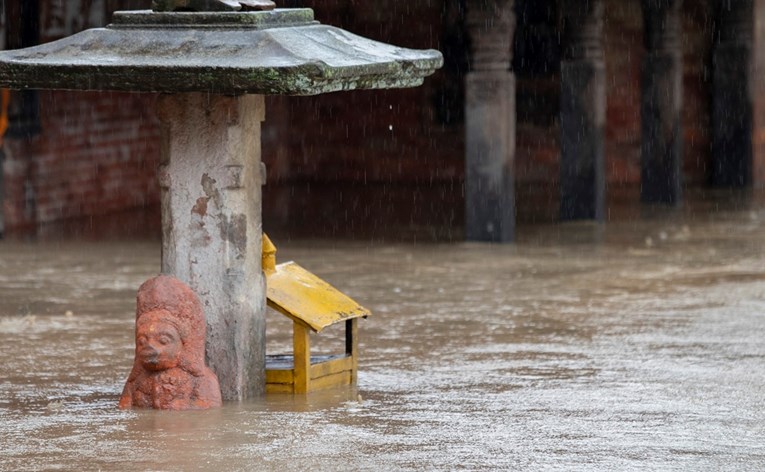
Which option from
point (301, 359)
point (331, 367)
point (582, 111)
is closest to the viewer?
point (301, 359)

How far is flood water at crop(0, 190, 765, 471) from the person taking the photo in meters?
6.57

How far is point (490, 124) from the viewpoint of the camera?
13734mm

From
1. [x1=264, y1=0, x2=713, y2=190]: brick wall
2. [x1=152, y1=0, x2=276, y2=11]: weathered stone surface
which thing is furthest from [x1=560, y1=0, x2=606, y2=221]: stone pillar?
[x1=152, y1=0, x2=276, y2=11]: weathered stone surface

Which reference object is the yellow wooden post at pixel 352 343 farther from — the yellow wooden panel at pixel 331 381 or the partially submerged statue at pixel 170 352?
the partially submerged statue at pixel 170 352

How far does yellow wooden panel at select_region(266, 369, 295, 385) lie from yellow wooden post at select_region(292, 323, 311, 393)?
0.08 feet

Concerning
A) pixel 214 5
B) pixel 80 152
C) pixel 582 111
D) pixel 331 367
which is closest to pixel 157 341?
pixel 331 367

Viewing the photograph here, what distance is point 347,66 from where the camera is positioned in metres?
7.19

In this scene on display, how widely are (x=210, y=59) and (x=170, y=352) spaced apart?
47.6 inches

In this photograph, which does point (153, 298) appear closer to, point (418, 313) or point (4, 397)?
point (4, 397)

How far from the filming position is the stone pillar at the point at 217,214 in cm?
746

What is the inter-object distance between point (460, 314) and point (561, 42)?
910 cm

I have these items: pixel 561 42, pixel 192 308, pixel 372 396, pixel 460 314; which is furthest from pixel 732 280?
pixel 561 42

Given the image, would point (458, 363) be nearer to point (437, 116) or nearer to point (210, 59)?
point (210, 59)

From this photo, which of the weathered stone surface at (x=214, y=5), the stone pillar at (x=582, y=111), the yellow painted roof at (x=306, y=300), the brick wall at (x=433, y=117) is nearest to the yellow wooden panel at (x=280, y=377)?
the yellow painted roof at (x=306, y=300)
